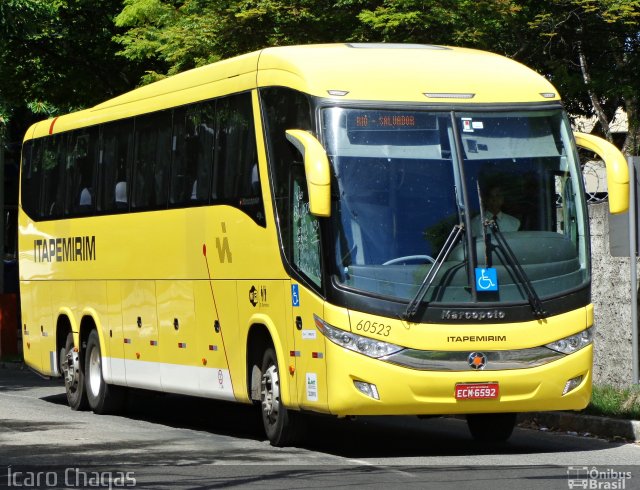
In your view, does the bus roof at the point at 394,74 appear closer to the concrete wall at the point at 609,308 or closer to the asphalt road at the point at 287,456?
the asphalt road at the point at 287,456

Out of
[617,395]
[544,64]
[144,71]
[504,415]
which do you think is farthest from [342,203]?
[144,71]

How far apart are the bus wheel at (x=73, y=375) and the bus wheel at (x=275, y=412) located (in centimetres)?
576

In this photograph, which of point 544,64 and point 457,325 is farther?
point 544,64

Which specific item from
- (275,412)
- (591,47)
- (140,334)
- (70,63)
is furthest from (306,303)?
(70,63)

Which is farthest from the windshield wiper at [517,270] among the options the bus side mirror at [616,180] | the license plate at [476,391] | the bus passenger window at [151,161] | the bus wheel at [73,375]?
the bus wheel at [73,375]

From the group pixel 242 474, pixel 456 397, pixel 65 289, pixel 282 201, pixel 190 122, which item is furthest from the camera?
pixel 65 289

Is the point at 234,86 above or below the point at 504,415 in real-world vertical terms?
above

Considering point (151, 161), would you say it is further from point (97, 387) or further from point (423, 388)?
point (423, 388)

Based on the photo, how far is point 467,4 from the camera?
21.2 metres

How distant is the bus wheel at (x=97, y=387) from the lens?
61.9ft

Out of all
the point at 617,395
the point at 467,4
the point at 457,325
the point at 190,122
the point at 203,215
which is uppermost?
the point at 467,4

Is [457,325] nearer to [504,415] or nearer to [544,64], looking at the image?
[504,415]

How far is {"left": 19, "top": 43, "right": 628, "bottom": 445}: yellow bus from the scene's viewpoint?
1276 centimetres

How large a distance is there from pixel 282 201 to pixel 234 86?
1850 mm
